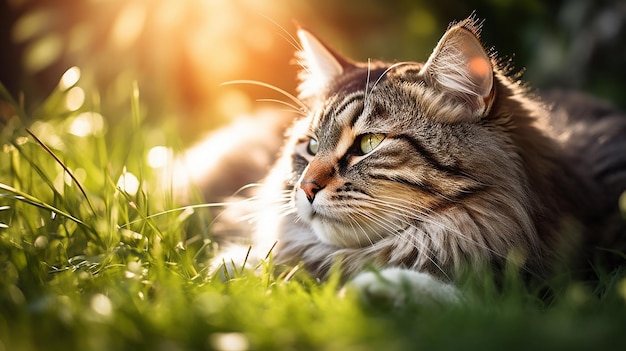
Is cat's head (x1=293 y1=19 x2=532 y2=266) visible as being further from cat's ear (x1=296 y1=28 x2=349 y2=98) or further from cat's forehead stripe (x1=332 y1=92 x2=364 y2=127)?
cat's ear (x1=296 y1=28 x2=349 y2=98)

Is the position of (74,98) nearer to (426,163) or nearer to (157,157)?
(157,157)

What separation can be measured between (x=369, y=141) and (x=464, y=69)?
1.15 ft

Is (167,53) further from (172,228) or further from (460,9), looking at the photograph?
(172,228)

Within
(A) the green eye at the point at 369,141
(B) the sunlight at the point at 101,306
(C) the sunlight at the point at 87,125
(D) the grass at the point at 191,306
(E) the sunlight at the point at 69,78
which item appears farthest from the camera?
(C) the sunlight at the point at 87,125

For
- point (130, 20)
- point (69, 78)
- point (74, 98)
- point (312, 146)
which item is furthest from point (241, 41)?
point (312, 146)

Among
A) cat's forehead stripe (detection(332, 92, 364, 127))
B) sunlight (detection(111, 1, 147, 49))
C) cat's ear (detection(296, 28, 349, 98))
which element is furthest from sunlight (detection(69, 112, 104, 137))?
cat's forehead stripe (detection(332, 92, 364, 127))

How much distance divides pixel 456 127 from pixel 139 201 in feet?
3.77

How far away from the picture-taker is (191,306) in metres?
1.32

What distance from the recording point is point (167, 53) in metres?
4.55

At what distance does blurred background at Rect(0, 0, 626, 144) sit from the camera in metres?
3.60

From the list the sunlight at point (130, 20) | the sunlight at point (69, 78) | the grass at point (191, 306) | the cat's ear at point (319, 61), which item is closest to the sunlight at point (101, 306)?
the grass at point (191, 306)

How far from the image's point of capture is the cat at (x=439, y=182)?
178cm

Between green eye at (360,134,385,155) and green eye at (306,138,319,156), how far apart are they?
0.21 meters

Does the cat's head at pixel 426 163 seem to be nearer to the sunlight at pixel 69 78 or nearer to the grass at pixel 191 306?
the grass at pixel 191 306
